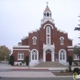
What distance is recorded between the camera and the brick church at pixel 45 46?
179ft

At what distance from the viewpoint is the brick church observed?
179ft

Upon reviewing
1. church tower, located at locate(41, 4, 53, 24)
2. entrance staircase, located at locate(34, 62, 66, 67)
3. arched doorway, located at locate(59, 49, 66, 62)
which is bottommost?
entrance staircase, located at locate(34, 62, 66, 67)

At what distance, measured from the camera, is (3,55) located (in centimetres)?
9312

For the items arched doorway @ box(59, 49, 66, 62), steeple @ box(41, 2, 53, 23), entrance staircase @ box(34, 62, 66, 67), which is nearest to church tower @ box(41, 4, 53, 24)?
steeple @ box(41, 2, 53, 23)

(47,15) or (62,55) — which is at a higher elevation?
(47,15)

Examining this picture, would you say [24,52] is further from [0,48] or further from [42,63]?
[0,48]

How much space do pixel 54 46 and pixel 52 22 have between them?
7604 mm

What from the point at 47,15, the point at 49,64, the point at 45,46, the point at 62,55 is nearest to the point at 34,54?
the point at 45,46

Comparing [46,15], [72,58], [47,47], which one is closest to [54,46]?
[47,47]

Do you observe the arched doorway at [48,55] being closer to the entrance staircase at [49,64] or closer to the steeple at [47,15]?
the entrance staircase at [49,64]

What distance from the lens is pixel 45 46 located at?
54531 millimetres

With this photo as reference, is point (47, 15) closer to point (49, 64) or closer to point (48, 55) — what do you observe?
point (48, 55)

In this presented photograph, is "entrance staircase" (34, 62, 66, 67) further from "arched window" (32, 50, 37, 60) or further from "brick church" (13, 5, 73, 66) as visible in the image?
"arched window" (32, 50, 37, 60)

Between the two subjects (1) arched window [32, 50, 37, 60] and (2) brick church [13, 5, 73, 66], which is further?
(1) arched window [32, 50, 37, 60]
